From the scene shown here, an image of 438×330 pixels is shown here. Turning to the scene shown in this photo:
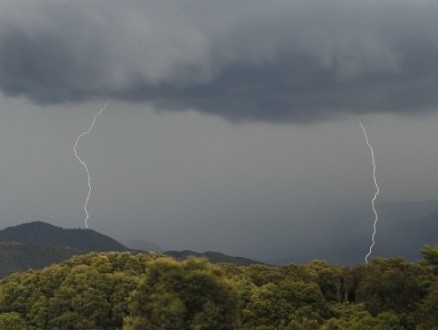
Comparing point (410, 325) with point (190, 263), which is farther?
point (410, 325)

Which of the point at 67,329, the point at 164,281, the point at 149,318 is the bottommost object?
the point at 67,329

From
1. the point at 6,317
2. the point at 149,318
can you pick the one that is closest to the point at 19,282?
the point at 6,317

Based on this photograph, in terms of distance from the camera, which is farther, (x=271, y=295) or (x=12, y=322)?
(x=12, y=322)

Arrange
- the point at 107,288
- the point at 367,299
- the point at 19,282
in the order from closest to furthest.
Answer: the point at 367,299, the point at 107,288, the point at 19,282

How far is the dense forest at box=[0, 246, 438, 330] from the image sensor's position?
4206 centimetres

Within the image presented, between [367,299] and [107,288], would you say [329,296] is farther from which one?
[107,288]

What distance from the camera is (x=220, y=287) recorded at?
102ft

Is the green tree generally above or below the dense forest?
below

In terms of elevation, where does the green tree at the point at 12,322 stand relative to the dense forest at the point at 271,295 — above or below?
below

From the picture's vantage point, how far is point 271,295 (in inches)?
1833

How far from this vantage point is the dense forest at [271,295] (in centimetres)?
4206

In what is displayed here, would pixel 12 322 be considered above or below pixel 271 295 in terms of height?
below

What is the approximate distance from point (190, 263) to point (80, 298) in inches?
778

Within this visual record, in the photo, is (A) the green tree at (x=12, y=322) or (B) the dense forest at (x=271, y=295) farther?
(A) the green tree at (x=12, y=322)
